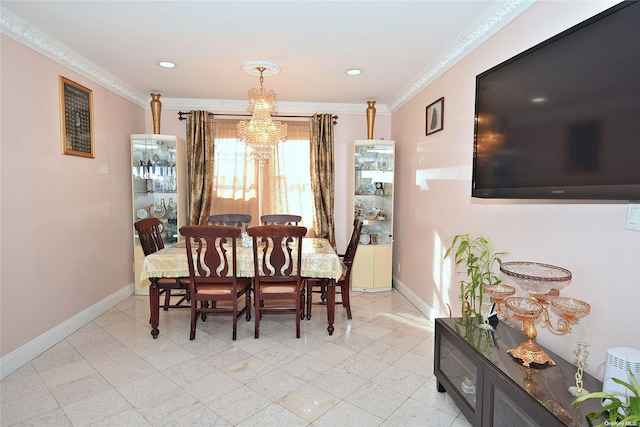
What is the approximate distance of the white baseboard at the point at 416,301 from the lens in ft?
11.2

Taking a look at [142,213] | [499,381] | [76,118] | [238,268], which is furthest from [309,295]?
[76,118]

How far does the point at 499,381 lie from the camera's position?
1545 mm

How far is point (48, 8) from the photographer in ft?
7.57

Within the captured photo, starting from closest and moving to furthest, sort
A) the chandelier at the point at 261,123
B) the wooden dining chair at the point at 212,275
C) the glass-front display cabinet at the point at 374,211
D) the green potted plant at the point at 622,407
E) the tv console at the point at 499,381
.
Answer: the green potted plant at the point at 622,407, the tv console at the point at 499,381, the wooden dining chair at the point at 212,275, the chandelier at the point at 261,123, the glass-front display cabinet at the point at 374,211

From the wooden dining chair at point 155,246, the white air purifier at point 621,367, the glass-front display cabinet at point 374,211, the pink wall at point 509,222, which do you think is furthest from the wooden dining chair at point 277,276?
the white air purifier at point 621,367

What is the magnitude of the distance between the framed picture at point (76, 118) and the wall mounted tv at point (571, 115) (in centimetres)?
344

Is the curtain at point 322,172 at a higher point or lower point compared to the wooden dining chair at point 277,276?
higher

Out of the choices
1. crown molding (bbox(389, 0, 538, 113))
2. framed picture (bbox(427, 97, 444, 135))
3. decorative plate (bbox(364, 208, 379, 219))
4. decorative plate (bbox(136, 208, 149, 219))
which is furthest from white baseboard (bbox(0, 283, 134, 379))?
crown molding (bbox(389, 0, 538, 113))

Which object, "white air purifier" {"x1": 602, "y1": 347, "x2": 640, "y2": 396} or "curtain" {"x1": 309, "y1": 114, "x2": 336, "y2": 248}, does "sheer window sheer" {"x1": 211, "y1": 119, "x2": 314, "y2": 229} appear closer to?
"curtain" {"x1": 309, "y1": 114, "x2": 336, "y2": 248}

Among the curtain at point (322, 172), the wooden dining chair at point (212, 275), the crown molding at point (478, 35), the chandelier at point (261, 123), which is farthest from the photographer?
the curtain at point (322, 172)

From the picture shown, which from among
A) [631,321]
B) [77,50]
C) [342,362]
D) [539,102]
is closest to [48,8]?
[77,50]

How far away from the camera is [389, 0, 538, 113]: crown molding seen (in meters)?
2.12

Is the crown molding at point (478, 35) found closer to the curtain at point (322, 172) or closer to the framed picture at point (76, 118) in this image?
the curtain at point (322, 172)

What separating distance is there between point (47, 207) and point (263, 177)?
249cm
